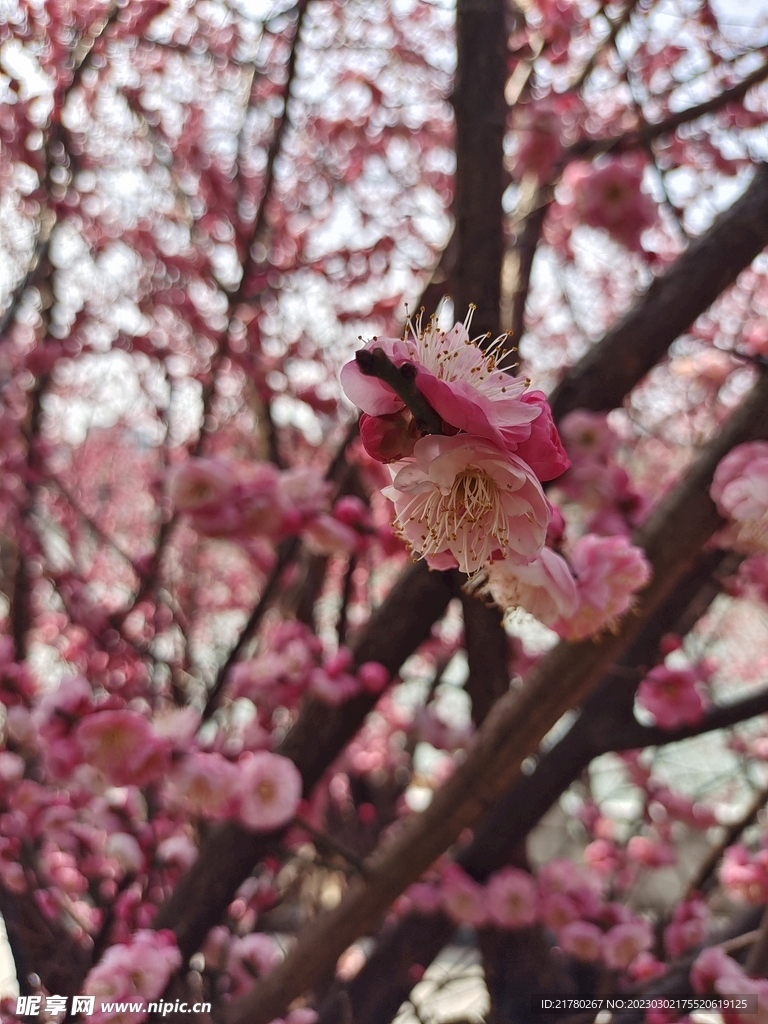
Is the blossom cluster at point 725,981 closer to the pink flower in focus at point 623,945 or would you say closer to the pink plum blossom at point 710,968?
the pink plum blossom at point 710,968

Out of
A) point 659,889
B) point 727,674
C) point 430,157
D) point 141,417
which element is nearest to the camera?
point 430,157

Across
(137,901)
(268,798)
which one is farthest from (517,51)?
(137,901)

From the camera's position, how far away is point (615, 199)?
1.72m

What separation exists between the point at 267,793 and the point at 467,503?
3.42 ft

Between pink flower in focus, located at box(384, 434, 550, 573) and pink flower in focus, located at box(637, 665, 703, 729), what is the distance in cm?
105

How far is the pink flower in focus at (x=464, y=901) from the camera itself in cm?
163

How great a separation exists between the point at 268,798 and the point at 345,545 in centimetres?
55

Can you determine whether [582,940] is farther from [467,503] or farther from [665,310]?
[467,503]

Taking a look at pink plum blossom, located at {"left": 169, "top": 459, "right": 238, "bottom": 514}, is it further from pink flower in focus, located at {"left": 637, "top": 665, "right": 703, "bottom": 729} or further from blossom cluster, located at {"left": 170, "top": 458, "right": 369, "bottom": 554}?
pink flower in focus, located at {"left": 637, "top": 665, "right": 703, "bottom": 729}

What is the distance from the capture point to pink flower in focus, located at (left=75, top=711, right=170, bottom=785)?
122 centimetres

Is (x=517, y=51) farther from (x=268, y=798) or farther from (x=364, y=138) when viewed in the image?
(x=268, y=798)

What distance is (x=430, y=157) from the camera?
3.06 metres

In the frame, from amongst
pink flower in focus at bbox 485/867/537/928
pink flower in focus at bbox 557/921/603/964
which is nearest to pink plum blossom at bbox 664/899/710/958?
pink flower in focus at bbox 557/921/603/964

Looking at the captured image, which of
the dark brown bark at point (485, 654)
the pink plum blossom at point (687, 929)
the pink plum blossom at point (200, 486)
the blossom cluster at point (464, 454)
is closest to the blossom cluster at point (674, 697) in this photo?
the dark brown bark at point (485, 654)
